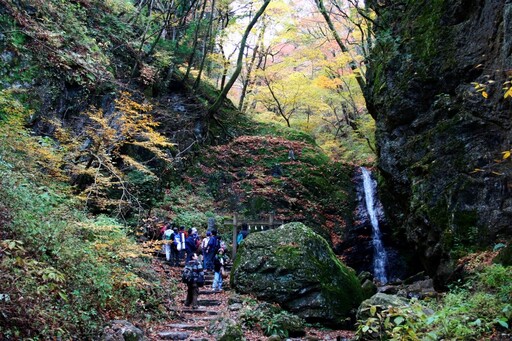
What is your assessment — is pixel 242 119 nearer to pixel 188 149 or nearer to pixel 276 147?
pixel 276 147

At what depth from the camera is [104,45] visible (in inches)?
568

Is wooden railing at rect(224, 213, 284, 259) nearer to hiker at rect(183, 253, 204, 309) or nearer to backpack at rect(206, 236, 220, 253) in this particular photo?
backpack at rect(206, 236, 220, 253)

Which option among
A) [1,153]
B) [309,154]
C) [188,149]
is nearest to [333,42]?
[309,154]

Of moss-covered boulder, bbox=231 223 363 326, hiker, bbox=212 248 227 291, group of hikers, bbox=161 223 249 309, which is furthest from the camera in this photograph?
hiker, bbox=212 248 227 291

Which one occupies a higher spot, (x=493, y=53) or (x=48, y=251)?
(x=493, y=53)

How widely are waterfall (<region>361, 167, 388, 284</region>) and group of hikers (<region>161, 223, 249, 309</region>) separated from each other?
627 centimetres

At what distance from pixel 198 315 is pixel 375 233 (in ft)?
34.6

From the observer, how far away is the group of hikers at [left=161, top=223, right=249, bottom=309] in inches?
336

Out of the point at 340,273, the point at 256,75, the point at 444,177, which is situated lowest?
the point at 340,273

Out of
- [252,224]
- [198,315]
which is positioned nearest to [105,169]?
[252,224]

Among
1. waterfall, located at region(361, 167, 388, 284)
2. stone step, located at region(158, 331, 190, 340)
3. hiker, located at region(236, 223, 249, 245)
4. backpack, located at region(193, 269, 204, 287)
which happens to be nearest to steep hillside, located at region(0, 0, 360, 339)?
stone step, located at region(158, 331, 190, 340)

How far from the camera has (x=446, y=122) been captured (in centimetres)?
1006

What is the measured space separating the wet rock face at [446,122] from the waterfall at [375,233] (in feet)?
10.6

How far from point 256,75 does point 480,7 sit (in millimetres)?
13927
